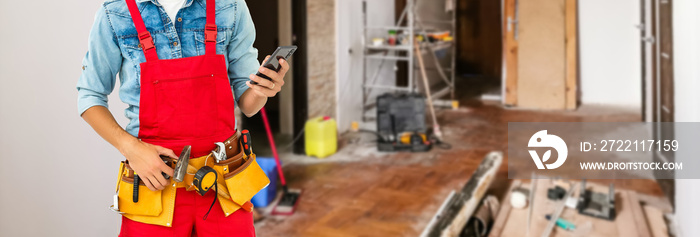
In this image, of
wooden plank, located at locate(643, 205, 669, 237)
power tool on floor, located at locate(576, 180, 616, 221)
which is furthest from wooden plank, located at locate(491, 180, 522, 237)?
wooden plank, located at locate(643, 205, 669, 237)

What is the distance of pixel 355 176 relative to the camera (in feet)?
14.7

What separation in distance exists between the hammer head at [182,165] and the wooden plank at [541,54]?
646 centimetres

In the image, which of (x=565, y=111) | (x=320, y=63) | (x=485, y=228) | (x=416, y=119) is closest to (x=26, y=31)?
(x=485, y=228)

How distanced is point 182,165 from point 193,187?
0.29 ft

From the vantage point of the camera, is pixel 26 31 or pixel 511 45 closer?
pixel 26 31

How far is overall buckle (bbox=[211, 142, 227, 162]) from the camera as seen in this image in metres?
1.48

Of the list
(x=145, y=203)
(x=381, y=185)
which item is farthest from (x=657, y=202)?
(x=145, y=203)

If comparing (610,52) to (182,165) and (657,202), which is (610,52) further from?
(182,165)

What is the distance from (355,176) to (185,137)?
3089mm

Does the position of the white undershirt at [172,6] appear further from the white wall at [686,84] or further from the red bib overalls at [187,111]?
the white wall at [686,84]

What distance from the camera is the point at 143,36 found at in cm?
138

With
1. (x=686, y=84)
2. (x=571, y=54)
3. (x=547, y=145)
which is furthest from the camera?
(x=571, y=54)

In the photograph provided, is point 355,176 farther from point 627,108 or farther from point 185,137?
point 627,108

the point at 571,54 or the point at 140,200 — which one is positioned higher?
the point at 571,54
